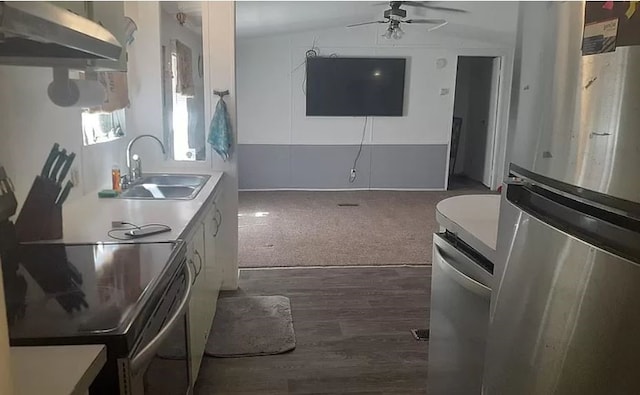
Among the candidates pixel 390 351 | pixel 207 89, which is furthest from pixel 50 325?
pixel 207 89

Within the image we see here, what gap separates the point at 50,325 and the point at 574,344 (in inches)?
41.5

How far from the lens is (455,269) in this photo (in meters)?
1.69

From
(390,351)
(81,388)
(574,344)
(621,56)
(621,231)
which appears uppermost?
(621,56)

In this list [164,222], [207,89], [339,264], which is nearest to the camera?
[164,222]

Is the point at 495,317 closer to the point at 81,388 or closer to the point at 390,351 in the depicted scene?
the point at 81,388

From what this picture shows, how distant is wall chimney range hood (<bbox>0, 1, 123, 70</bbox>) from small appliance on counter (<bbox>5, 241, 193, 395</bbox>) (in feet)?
2.02

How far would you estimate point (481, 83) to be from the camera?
848 centimetres

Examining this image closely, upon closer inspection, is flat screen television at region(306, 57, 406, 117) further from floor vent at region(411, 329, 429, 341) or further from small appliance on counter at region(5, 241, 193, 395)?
small appliance on counter at region(5, 241, 193, 395)

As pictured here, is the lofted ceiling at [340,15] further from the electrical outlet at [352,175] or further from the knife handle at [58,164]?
the knife handle at [58,164]

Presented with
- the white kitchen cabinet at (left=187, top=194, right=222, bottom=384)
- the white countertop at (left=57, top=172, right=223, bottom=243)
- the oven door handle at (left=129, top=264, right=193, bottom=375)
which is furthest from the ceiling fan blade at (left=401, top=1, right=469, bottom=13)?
the oven door handle at (left=129, top=264, right=193, bottom=375)

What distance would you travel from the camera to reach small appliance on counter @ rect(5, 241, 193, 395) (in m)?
1.08

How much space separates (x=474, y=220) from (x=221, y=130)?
2.06 meters

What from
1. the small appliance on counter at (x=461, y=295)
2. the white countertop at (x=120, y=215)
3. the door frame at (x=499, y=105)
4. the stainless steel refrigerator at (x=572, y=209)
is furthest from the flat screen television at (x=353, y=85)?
the stainless steel refrigerator at (x=572, y=209)

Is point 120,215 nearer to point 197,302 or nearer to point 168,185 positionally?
point 197,302
